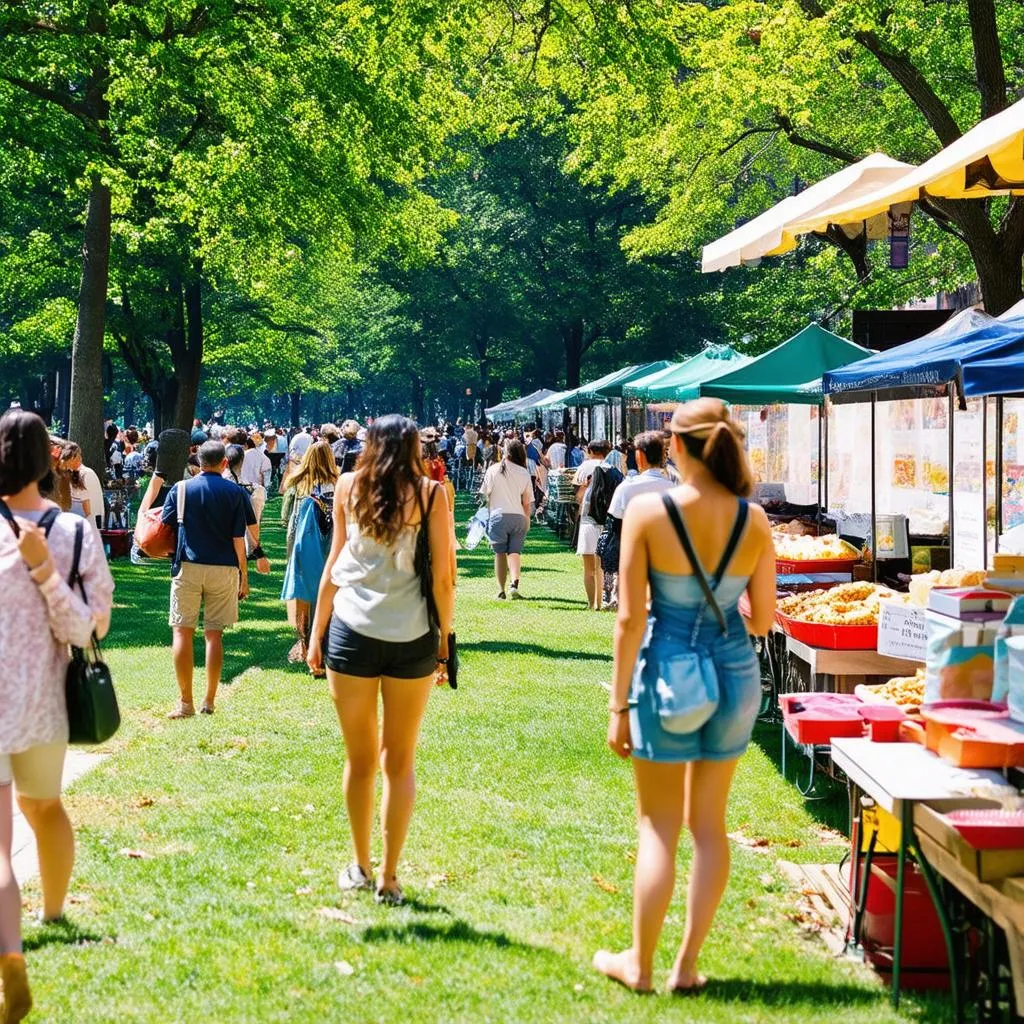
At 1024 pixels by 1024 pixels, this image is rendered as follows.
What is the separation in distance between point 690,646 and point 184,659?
648 centimetres

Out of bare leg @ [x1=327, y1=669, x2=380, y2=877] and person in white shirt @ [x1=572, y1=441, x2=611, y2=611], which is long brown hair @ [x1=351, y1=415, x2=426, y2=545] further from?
person in white shirt @ [x1=572, y1=441, x2=611, y2=611]

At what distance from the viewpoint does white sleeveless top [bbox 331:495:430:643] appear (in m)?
5.82

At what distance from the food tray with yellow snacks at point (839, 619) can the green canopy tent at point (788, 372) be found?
495 centimetres

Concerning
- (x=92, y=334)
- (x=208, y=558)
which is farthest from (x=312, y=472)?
(x=92, y=334)

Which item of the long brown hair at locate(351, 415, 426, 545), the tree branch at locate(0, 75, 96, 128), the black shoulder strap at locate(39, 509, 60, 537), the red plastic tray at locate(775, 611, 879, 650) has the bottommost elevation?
the red plastic tray at locate(775, 611, 879, 650)

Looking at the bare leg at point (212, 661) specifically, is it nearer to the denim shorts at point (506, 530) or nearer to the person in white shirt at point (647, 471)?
the person in white shirt at point (647, 471)

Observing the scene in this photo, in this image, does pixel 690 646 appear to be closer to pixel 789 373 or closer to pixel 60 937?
pixel 60 937

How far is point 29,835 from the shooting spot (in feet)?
24.4

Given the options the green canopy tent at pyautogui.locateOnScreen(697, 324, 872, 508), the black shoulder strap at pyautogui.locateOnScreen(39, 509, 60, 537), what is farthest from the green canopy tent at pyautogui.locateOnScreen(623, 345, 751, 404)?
the black shoulder strap at pyautogui.locateOnScreen(39, 509, 60, 537)

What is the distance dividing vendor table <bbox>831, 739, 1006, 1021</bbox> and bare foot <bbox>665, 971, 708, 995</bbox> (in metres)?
0.64

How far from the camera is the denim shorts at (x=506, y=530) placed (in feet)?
58.5

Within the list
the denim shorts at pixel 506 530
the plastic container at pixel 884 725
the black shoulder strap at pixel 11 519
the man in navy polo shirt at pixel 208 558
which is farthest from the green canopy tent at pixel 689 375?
the black shoulder strap at pixel 11 519

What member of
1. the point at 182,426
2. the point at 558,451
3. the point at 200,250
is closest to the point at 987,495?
the point at 200,250

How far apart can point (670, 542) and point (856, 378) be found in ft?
18.1
